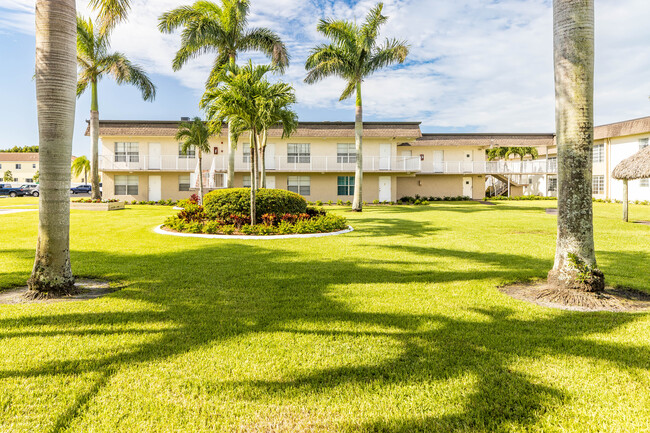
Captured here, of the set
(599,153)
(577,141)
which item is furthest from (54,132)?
(599,153)

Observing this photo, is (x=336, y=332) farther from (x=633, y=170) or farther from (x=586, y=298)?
(x=633, y=170)

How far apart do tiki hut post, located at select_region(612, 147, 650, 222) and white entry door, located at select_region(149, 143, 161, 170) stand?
2916 cm

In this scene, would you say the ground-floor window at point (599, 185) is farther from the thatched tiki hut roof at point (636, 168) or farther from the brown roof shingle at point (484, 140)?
the thatched tiki hut roof at point (636, 168)

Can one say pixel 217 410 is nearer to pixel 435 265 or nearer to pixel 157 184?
pixel 435 265

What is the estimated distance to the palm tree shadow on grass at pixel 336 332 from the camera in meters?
2.75

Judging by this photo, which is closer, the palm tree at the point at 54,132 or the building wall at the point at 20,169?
the palm tree at the point at 54,132

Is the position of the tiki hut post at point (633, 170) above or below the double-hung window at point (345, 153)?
below

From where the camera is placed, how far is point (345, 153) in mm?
31750

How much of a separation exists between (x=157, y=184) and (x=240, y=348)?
101 ft

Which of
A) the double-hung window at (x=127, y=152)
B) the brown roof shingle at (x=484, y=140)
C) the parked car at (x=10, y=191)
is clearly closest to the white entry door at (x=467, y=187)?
the brown roof shingle at (x=484, y=140)

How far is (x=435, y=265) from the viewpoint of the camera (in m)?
7.39

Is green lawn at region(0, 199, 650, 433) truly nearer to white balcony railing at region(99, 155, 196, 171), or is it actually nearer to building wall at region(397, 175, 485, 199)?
white balcony railing at region(99, 155, 196, 171)

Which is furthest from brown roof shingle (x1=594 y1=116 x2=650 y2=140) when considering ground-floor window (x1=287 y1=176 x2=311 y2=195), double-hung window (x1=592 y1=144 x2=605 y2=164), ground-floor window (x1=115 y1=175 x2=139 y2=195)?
ground-floor window (x1=115 y1=175 x2=139 y2=195)

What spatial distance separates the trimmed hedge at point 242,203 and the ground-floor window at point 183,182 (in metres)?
18.7
